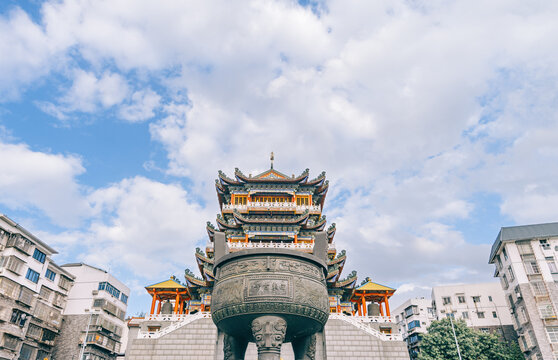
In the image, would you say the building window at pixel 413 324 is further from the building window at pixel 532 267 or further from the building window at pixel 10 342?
the building window at pixel 10 342

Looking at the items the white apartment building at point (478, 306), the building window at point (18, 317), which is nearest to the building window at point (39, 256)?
the building window at point (18, 317)

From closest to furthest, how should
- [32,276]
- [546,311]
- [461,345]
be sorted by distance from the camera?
[461,345] → [546,311] → [32,276]

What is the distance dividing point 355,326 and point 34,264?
2547 cm

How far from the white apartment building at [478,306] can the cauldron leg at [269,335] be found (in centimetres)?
3527

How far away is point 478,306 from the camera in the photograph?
36.4 metres

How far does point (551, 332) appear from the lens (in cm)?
2555

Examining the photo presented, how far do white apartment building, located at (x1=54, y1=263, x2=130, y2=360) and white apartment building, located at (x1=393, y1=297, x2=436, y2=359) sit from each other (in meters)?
30.4

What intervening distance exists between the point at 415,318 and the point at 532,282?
52.4 ft

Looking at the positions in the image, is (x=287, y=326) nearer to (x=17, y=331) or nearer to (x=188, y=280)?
(x=188, y=280)

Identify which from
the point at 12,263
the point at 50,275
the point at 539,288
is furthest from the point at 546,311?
the point at 50,275

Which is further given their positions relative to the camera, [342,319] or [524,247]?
[524,247]

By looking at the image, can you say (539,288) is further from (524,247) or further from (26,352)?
(26,352)

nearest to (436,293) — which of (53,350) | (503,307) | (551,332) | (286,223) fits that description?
(503,307)

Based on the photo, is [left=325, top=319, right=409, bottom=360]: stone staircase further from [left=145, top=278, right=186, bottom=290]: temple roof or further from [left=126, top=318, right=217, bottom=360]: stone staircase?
[left=145, top=278, right=186, bottom=290]: temple roof
